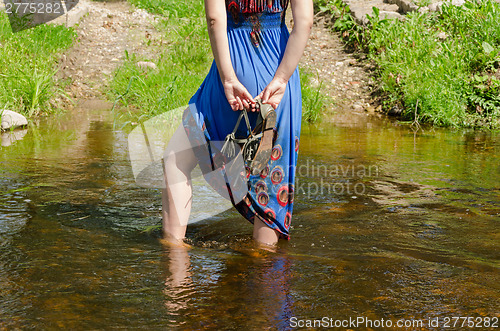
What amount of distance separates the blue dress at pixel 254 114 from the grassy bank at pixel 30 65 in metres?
A: 3.82

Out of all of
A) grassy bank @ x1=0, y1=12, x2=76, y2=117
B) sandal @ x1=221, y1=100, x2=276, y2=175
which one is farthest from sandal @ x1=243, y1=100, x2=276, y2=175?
grassy bank @ x1=0, y1=12, x2=76, y2=117

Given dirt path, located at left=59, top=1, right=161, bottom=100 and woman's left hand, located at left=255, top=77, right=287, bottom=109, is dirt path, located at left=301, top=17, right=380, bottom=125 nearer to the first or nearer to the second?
Answer: dirt path, located at left=59, top=1, right=161, bottom=100

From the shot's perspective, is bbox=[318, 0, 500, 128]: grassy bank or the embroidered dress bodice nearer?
the embroidered dress bodice

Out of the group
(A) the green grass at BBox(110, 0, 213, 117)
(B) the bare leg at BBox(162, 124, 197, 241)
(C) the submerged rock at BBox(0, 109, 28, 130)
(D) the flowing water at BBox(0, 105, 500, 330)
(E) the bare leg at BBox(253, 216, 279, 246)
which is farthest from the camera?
(A) the green grass at BBox(110, 0, 213, 117)

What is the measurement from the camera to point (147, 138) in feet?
19.1

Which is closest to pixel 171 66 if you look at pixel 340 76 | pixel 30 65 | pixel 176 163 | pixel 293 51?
pixel 30 65

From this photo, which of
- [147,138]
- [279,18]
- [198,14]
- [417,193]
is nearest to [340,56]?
[198,14]

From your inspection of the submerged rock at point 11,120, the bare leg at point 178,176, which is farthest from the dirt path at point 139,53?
the bare leg at point 178,176

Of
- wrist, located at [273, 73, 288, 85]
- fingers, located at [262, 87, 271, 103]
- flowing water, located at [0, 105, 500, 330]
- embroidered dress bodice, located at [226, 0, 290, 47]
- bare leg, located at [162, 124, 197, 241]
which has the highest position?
embroidered dress bodice, located at [226, 0, 290, 47]

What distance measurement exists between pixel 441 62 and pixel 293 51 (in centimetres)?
513

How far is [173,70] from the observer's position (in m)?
7.36

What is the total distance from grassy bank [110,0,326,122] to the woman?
2973 mm

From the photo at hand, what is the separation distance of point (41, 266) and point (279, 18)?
1.50 m

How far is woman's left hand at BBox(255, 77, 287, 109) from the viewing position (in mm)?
2488
